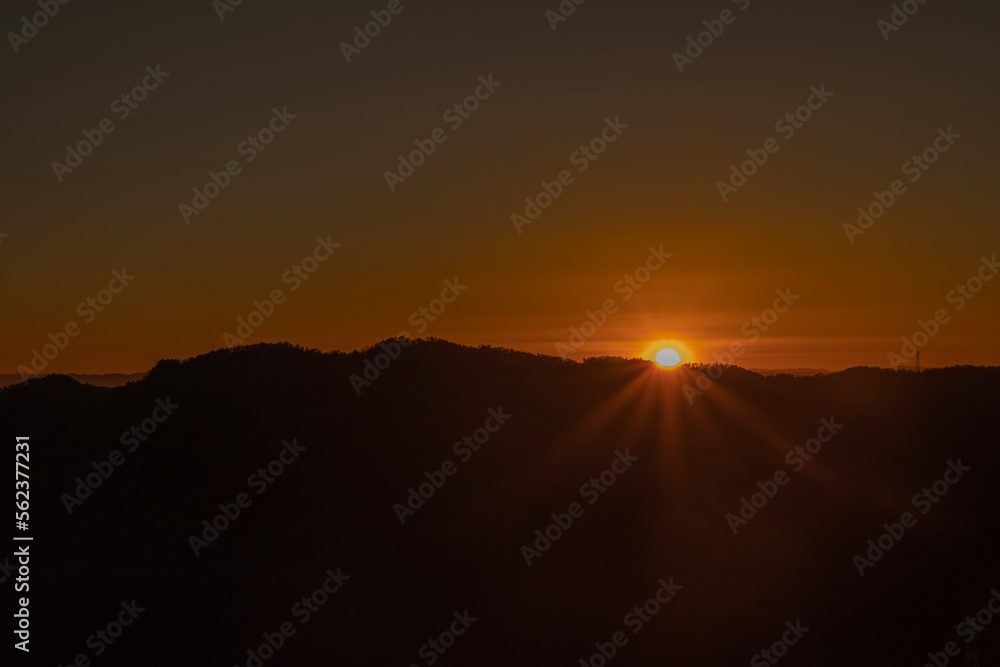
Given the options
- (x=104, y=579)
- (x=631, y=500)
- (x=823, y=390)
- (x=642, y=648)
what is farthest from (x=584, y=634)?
(x=823, y=390)

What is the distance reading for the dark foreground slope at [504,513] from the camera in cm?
1806

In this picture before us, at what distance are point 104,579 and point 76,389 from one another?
42.8ft

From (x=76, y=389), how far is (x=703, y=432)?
2329cm

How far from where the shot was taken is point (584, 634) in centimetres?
1802

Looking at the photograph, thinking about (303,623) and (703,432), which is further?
(703,432)

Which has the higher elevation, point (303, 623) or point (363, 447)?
point (363, 447)

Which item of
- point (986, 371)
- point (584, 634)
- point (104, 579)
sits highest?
point (986, 371)

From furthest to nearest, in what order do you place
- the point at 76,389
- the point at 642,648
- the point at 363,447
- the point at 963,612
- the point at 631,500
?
the point at 76,389
the point at 363,447
the point at 631,500
the point at 963,612
the point at 642,648

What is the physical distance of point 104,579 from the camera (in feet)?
63.7

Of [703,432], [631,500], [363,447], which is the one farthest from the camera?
[703,432]

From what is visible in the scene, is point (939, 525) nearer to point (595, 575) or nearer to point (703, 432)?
point (703, 432)

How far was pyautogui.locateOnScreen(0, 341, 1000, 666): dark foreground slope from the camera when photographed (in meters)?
18.1

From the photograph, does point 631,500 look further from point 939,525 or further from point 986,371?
point 986,371

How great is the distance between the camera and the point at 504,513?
2234cm
